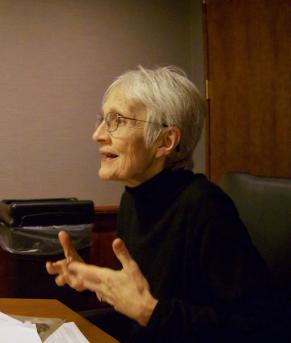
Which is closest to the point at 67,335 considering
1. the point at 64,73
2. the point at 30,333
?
the point at 30,333

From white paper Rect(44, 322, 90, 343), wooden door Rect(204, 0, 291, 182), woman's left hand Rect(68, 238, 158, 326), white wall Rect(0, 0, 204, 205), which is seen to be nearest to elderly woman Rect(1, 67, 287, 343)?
woman's left hand Rect(68, 238, 158, 326)

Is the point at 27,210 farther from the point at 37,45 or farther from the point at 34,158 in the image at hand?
the point at 37,45

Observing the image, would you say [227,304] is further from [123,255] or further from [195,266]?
[123,255]

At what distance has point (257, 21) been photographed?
2.46 meters

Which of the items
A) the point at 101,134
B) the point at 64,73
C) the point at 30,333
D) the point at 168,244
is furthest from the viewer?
the point at 64,73

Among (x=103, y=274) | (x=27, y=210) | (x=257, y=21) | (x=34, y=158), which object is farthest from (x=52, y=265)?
(x=34, y=158)

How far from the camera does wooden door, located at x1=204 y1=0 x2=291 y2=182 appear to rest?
7.59ft

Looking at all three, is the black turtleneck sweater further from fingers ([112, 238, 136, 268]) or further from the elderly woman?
fingers ([112, 238, 136, 268])

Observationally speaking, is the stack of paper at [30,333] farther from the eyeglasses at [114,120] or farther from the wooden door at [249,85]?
the wooden door at [249,85]

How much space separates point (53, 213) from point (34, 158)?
68 cm

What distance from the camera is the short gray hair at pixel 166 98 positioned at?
130 cm

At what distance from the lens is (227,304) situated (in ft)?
3.58

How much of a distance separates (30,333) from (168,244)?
0.39m

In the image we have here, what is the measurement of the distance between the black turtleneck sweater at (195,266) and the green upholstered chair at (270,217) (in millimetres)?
186
